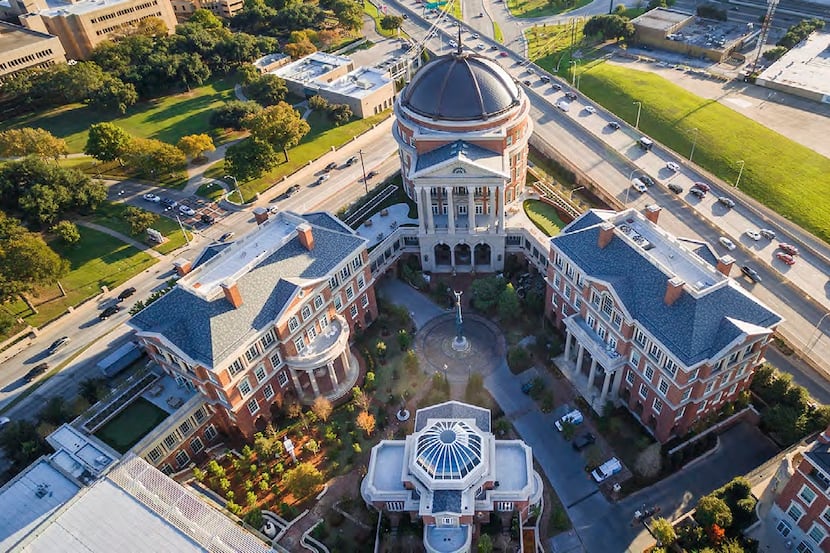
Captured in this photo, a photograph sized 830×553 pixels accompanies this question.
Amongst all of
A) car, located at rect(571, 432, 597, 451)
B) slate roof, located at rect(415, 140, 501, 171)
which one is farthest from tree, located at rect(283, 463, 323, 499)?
slate roof, located at rect(415, 140, 501, 171)

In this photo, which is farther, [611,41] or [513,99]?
[611,41]

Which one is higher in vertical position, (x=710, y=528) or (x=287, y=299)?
(x=287, y=299)

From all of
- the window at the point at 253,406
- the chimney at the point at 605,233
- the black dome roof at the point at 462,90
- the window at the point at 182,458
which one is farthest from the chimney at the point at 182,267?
the chimney at the point at 605,233

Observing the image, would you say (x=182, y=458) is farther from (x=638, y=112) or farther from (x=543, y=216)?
(x=638, y=112)

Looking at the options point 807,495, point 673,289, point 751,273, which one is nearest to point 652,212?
point 673,289

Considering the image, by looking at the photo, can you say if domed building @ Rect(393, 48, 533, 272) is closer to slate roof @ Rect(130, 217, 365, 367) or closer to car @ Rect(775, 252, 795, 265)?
slate roof @ Rect(130, 217, 365, 367)

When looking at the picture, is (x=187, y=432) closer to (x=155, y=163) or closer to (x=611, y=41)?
(x=155, y=163)

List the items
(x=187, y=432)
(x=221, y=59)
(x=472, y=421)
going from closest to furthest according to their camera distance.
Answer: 1. (x=472, y=421)
2. (x=187, y=432)
3. (x=221, y=59)

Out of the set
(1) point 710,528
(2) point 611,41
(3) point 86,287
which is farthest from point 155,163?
(2) point 611,41
